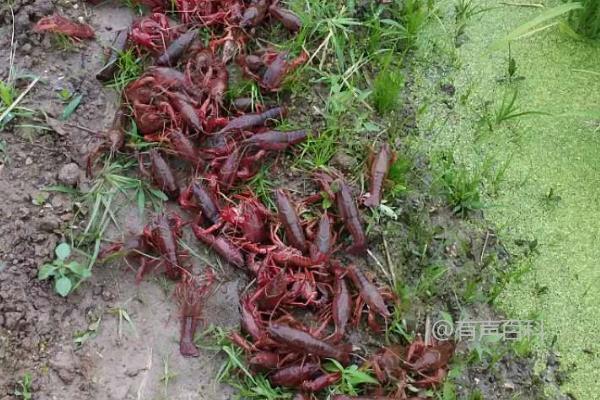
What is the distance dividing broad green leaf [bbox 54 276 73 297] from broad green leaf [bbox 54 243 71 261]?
9 cm

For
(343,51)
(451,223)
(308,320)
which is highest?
(343,51)

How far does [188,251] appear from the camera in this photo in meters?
3.25

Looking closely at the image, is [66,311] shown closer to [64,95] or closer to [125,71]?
[64,95]

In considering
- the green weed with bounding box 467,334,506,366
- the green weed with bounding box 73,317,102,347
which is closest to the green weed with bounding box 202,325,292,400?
the green weed with bounding box 73,317,102,347

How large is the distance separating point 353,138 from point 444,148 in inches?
16.7

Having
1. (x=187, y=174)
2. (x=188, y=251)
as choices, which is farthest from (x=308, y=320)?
(x=187, y=174)

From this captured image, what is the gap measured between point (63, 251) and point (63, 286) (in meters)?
0.15

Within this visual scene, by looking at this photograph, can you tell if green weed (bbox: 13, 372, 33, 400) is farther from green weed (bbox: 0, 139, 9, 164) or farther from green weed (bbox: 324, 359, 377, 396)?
green weed (bbox: 324, 359, 377, 396)

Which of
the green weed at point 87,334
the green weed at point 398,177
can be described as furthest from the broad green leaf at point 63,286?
the green weed at point 398,177

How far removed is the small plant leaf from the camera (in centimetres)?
343

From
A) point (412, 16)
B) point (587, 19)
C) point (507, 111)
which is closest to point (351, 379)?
point (507, 111)

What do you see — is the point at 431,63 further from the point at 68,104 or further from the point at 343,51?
the point at 68,104

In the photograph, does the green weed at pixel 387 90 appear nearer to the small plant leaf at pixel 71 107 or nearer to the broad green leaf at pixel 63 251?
the small plant leaf at pixel 71 107

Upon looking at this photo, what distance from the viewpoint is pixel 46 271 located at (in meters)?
2.99
